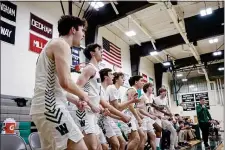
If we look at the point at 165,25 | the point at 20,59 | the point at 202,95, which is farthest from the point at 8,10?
the point at 202,95

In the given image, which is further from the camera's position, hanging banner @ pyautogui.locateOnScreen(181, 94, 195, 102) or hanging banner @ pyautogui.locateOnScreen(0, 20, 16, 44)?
hanging banner @ pyautogui.locateOnScreen(181, 94, 195, 102)

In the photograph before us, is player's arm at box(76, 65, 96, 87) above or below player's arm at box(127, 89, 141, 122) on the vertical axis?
above

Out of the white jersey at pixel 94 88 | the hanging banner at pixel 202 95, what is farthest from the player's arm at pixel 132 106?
the hanging banner at pixel 202 95

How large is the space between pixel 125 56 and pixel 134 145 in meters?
7.25

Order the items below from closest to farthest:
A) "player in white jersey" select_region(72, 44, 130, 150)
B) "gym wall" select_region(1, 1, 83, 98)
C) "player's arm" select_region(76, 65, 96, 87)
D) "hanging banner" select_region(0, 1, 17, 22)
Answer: "player in white jersey" select_region(72, 44, 130, 150) < "player's arm" select_region(76, 65, 96, 87) < "gym wall" select_region(1, 1, 83, 98) < "hanging banner" select_region(0, 1, 17, 22)

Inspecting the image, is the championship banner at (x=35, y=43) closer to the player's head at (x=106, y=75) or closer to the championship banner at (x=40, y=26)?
the championship banner at (x=40, y=26)

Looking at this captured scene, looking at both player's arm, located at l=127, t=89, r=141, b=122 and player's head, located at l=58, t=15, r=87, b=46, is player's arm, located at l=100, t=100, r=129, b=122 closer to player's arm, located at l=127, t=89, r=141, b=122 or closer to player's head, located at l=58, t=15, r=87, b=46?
player's head, located at l=58, t=15, r=87, b=46

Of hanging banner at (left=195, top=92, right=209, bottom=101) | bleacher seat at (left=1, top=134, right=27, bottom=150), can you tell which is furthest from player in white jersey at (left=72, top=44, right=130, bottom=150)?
hanging banner at (left=195, top=92, right=209, bottom=101)

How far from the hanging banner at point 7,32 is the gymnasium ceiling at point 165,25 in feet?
9.63

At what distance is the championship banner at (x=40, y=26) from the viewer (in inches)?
245

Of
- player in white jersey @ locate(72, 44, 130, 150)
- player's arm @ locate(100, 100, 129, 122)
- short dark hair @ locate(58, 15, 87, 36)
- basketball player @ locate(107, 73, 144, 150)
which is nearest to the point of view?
short dark hair @ locate(58, 15, 87, 36)

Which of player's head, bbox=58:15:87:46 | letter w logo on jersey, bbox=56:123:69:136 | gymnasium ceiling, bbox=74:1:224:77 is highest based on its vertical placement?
gymnasium ceiling, bbox=74:1:224:77

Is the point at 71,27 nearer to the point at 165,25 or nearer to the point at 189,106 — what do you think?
the point at 165,25

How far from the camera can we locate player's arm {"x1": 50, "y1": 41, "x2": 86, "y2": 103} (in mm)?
1685
